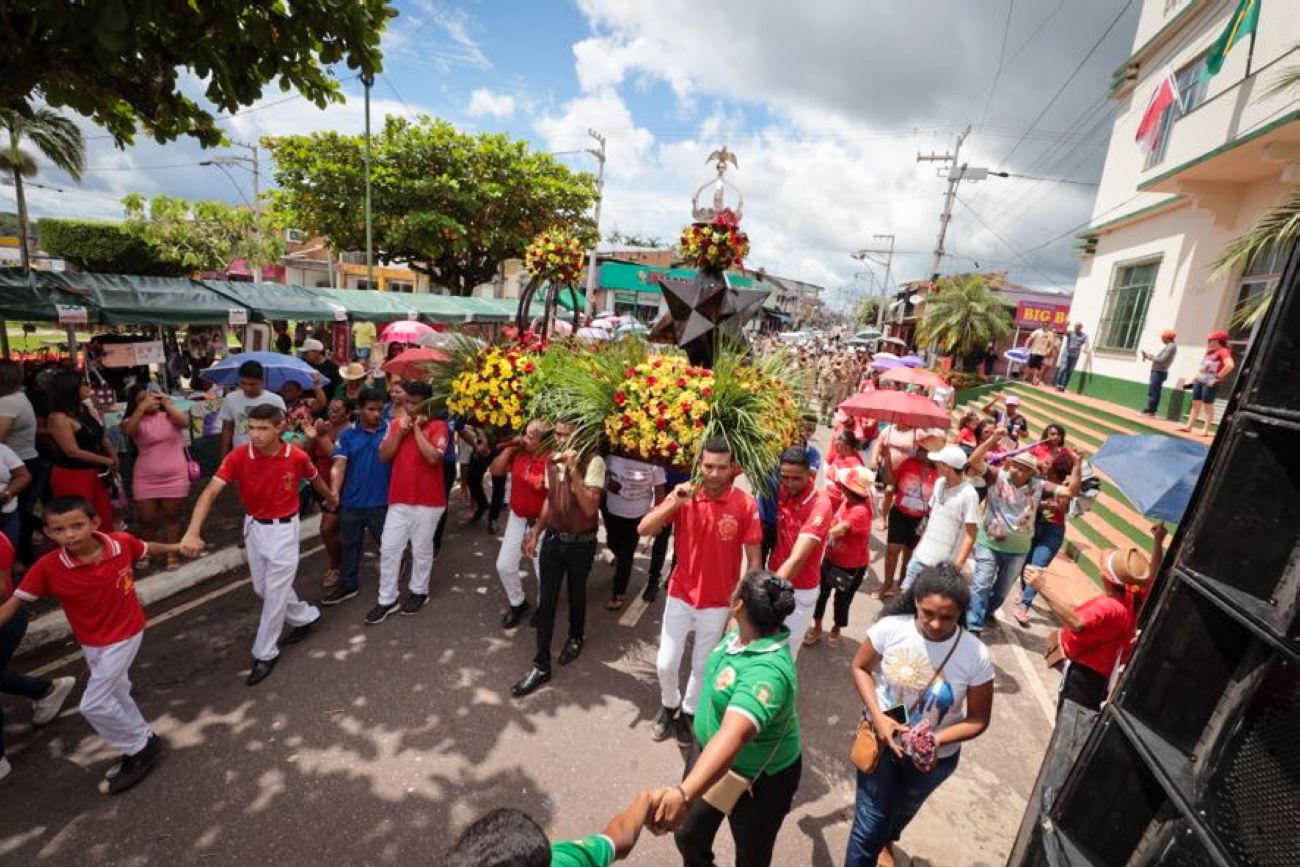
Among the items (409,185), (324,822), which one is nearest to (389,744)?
(324,822)

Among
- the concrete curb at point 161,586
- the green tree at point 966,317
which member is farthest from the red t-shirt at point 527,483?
the green tree at point 966,317

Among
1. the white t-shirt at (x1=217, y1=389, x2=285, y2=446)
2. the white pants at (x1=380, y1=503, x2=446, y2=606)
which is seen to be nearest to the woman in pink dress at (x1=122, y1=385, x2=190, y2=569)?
the white t-shirt at (x1=217, y1=389, x2=285, y2=446)

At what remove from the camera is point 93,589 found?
3.15 m

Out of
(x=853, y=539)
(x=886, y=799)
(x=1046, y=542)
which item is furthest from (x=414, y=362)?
(x=1046, y=542)

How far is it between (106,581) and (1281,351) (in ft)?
15.7

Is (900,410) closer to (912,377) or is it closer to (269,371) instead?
(912,377)

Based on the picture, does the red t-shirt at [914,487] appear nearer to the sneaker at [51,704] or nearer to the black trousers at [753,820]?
the black trousers at [753,820]

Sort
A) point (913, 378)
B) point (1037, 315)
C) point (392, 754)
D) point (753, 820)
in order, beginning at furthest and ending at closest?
1. point (1037, 315)
2. point (913, 378)
3. point (392, 754)
4. point (753, 820)

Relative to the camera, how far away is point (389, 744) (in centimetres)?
366

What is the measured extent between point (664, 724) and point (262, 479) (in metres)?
3.35

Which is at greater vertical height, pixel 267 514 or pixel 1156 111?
pixel 1156 111

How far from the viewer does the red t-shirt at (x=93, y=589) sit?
311cm

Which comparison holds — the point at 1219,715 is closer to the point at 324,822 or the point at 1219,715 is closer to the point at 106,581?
the point at 324,822

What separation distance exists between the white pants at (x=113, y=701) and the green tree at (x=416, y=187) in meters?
17.1
